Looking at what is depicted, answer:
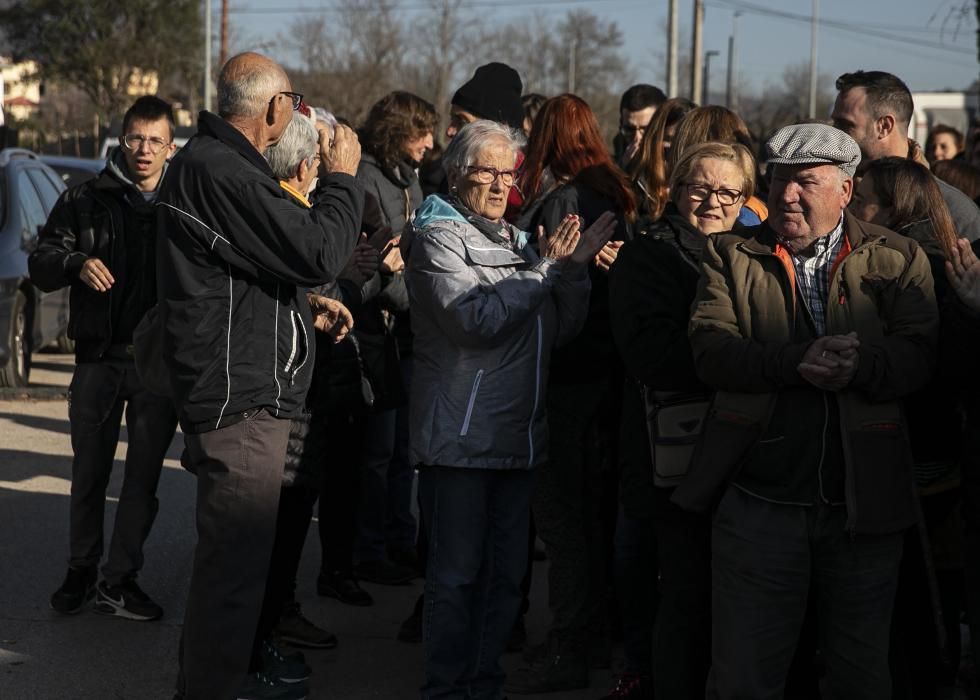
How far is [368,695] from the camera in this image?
5.14 metres

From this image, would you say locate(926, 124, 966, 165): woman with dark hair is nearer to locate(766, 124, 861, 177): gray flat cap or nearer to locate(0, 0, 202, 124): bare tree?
locate(766, 124, 861, 177): gray flat cap

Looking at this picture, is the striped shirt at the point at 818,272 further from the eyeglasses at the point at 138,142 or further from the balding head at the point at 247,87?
the eyeglasses at the point at 138,142

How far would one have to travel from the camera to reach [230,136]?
4305 millimetres

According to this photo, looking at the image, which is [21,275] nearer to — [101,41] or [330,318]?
[330,318]

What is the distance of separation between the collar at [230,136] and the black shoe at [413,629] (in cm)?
222

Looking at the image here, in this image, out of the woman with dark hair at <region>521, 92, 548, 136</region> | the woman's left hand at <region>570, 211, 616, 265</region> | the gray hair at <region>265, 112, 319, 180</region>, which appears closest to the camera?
the woman's left hand at <region>570, 211, 616, 265</region>

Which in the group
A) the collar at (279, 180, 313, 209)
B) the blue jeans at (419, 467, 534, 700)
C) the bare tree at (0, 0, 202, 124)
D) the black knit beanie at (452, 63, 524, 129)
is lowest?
the blue jeans at (419, 467, 534, 700)

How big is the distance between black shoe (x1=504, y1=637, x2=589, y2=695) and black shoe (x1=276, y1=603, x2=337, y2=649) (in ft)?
2.73

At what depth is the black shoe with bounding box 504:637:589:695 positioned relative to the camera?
204 inches

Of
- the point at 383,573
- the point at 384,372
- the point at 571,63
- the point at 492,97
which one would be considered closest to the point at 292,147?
the point at 384,372

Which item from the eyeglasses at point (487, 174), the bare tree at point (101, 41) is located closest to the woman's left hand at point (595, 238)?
the eyeglasses at point (487, 174)

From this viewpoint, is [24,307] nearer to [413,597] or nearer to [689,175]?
[413,597]

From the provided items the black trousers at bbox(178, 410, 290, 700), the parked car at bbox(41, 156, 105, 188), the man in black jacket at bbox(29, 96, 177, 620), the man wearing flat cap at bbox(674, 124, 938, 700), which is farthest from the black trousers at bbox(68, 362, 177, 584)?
the parked car at bbox(41, 156, 105, 188)

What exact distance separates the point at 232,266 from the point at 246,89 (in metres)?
0.58
